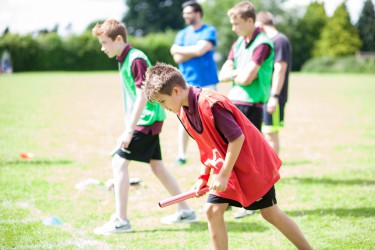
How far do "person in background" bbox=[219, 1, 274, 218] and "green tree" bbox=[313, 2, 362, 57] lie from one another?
7328cm

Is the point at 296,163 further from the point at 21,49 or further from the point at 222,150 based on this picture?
the point at 21,49

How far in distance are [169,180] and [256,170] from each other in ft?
6.38

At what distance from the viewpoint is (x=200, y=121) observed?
3.74 metres

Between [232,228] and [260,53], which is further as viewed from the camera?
[260,53]

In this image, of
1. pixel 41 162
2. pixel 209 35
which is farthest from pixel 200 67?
pixel 41 162

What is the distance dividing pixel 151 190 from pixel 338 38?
75565 mm

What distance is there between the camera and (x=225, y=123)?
3600 mm

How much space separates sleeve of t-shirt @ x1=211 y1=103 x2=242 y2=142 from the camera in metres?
3.60

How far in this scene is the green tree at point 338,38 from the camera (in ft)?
252

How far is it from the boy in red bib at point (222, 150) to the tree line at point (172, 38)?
4973cm

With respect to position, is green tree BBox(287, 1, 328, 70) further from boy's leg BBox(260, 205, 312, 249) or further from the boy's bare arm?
boy's leg BBox(260, 205, 312, 249)

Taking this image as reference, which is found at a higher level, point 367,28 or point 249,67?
point 249,67

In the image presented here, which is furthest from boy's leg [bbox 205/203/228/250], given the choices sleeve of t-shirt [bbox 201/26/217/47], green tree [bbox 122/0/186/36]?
green tree [bbox 122/0/186/36]

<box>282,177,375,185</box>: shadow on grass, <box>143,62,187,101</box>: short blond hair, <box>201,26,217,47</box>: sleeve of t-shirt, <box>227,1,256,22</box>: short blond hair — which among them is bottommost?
<box>282,177,375,185</box>: shadow on grass
